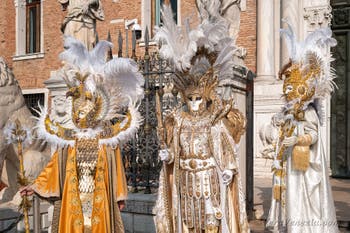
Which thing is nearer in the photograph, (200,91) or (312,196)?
(200,91)

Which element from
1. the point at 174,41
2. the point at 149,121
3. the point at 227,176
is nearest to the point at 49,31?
the point at 149,121

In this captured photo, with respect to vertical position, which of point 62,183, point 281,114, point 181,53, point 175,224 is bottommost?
point 175,224

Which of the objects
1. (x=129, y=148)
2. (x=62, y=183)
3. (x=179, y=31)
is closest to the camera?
(x=62, y=183)

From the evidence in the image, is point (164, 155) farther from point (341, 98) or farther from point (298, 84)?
point (341, 98)

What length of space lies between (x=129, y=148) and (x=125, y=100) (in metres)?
2.35

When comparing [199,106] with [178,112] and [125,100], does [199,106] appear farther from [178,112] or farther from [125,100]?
[125,100]

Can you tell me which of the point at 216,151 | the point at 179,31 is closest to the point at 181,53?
the point at 179,31

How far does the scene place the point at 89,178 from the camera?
4750 millimetres

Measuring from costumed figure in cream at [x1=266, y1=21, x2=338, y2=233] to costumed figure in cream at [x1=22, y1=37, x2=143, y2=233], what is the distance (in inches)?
→ 74.0

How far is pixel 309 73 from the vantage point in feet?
18.3

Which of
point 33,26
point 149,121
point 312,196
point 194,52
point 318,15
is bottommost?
point 312,196

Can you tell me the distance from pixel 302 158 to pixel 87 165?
93.2 inches

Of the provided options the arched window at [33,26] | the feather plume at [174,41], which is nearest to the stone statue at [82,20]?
the feather plume at [174,41]

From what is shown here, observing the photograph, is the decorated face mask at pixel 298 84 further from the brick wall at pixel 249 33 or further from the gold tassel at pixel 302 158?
the brick wall at pixel 249 33
